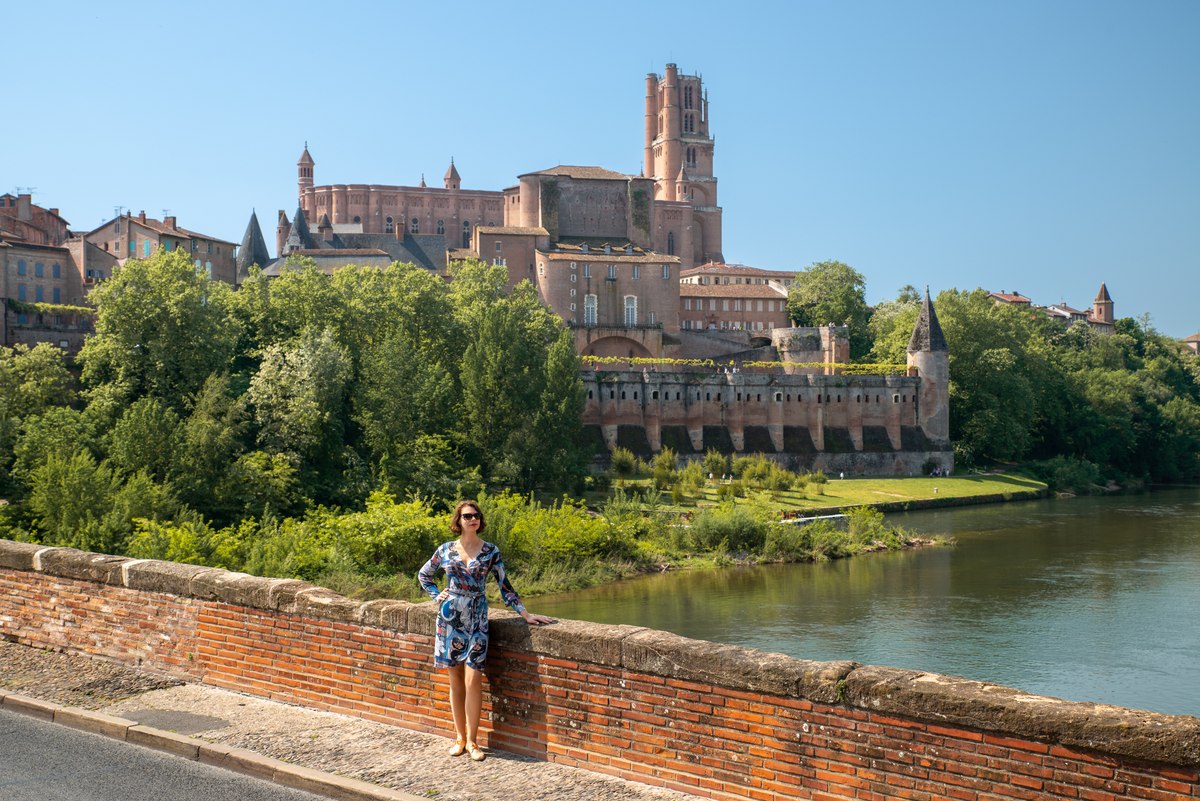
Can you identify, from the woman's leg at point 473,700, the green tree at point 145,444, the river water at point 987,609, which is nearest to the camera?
the woman's leg at point 473,700

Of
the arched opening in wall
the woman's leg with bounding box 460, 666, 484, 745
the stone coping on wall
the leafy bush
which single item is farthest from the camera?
the arched opening in wall

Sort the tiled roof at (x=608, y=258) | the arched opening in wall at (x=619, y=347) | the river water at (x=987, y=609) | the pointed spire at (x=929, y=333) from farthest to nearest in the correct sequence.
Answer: the tiled roof at (x=608, y=258) → the arched opening in wall at (x=619, y=347) → the pointed spire at (x=929, y=333) → the river water at (x=987, y=609)

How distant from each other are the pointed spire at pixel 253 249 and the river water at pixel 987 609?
58.1 m

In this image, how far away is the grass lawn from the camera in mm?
41719

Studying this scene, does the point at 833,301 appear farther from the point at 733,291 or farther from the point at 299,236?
the point at 299,236

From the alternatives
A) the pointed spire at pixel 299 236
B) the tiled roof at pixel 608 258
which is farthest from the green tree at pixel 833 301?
the pointed spire at pixel 299 236

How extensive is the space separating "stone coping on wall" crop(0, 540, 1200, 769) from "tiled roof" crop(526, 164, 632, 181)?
7181 cm

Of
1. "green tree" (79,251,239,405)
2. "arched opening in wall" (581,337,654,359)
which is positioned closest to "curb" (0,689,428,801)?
"green tree" (79,251,239,405)

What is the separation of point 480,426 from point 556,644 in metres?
31.1

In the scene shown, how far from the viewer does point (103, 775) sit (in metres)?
6.81

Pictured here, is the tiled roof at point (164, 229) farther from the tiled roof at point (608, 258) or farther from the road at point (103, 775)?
the road at point (103, 775)

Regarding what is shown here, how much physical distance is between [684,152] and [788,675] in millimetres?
102315

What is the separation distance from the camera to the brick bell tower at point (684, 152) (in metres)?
102

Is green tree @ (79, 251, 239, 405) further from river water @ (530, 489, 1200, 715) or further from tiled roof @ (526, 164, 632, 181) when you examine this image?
tiled roof @ (526, 164, 632, 181)
